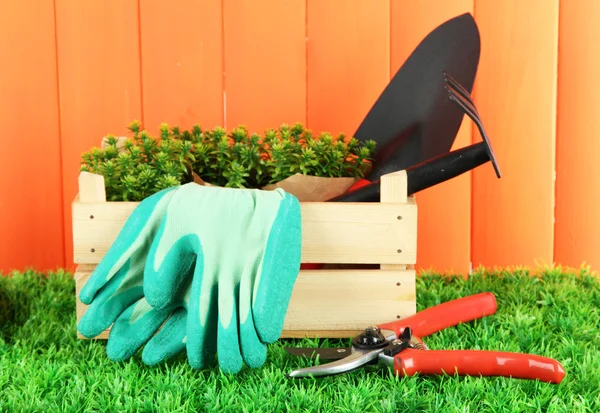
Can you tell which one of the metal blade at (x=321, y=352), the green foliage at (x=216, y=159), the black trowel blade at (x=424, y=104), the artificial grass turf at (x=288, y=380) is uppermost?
the black trowel blade at (x=424, y=104)

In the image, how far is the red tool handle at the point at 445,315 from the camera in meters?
1.06

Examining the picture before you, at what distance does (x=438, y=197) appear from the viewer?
1.61m

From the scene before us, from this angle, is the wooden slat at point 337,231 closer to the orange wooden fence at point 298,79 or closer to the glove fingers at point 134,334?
the glove fingers at point 134,334

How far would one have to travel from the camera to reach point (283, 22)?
155 centimetres

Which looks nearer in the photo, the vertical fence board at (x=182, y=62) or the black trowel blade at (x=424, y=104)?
the black trowel blade at (x=424, y=104)

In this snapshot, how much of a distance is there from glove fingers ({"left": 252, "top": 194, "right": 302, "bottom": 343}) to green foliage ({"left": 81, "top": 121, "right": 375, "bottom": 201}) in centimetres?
21

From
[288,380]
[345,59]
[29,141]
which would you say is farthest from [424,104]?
[29,141]

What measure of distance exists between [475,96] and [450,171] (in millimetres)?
510

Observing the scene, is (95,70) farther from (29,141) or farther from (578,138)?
(578,138)

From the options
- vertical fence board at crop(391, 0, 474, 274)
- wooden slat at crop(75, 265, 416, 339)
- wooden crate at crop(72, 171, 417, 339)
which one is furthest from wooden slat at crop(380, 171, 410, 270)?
vertical fence board at crop(391, 0, 474, 274)

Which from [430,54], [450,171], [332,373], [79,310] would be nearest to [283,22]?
[430,54]

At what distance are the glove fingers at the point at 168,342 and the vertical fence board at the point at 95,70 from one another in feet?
2.27

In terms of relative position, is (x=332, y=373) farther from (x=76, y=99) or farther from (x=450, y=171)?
(x=76, y=99)

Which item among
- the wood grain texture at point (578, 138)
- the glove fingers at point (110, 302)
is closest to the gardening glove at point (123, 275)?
the glove fingers at point (110, 302)
